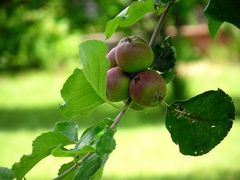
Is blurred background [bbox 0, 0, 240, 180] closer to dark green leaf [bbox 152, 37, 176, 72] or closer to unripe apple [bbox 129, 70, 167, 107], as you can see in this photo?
dark green leaf [bbox 152, 37, 176, 72]

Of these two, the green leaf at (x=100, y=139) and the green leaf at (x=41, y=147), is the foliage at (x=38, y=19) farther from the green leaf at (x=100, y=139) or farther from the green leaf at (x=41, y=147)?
the green leaf at (x=100, y=139)

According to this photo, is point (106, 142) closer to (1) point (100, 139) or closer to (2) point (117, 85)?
(1) point (100, 139)

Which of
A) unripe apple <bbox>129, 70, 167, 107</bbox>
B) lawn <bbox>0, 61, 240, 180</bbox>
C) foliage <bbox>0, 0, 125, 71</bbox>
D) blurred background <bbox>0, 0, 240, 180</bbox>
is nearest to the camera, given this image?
unripe apple <bbox>129, 70, 167, 107</bbox>

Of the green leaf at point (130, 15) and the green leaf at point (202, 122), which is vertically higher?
the green leaf at point (130, 15)

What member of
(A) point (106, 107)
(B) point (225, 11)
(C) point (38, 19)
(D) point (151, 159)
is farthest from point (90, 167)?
(A) point (106, 107)

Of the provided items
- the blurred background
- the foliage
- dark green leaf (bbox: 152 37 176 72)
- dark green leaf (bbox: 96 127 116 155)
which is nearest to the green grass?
the blurred background

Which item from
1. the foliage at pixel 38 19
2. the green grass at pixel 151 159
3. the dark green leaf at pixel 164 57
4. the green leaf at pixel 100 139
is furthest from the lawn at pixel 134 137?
the green leaf at pixel 100 139
